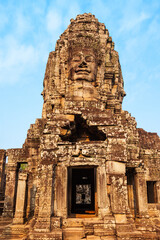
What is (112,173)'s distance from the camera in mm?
7500

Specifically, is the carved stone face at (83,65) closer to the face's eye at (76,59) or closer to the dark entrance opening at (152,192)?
the face's eye at (76,59)

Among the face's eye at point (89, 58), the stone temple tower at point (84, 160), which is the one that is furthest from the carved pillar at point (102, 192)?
the face's eye at point (89, 58)

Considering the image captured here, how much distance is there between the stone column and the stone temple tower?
0.12ft

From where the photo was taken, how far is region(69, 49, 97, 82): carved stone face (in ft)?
34.9

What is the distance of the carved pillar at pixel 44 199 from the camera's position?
6668mm

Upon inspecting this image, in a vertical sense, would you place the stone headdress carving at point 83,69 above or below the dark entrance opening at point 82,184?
above

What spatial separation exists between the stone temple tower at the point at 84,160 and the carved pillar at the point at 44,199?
32 mm

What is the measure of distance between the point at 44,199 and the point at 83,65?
6.91 metres

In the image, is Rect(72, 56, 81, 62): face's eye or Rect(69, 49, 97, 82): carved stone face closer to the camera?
Rect(69, 49, 97, 82): carved stone face

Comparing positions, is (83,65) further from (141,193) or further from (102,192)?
(141,193)

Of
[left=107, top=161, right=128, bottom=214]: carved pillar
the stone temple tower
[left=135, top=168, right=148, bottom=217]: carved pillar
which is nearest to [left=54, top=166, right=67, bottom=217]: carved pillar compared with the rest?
the stone temple tower

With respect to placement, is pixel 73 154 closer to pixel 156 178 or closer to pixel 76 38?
pixel 156 178

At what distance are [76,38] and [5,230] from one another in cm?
996

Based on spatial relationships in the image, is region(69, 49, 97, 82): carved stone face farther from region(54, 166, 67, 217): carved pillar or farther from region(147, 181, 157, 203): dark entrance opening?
region(147, 181, 157, 203): dark entrance opening
